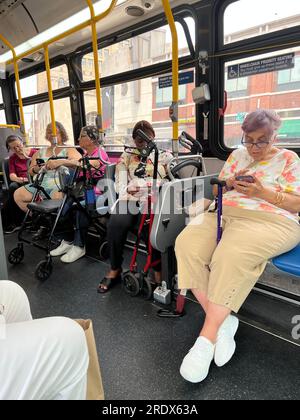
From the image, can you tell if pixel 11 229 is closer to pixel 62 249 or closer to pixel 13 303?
pixel 62 249

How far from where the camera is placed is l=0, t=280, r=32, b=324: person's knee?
3.51 feet

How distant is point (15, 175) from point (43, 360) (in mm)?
3635

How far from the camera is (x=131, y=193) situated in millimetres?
2387

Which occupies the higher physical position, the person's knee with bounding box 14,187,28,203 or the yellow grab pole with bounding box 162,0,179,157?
the yellow grab pole with bounding box 162,0,179,157

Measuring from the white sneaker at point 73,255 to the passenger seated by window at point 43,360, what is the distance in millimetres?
2128

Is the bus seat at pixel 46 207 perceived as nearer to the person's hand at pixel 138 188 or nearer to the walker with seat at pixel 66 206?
the walker with seat at pixel 66 206

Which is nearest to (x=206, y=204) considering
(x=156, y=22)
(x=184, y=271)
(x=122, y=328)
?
(x=184, y=271)

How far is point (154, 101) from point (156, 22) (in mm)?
752

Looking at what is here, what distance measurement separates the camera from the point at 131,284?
2281mm

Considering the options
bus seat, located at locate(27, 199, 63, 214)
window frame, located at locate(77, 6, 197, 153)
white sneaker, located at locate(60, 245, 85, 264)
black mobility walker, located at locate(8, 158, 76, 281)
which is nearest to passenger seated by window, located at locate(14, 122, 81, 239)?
black mobility walker, located at locate(8, 158, 76, 281)

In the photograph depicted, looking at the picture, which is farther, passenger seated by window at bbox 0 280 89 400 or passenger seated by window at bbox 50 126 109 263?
passenger seated by window at bbox 50 126 109 263

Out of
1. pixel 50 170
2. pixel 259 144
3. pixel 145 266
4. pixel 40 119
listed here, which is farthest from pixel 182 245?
pixel 40 119

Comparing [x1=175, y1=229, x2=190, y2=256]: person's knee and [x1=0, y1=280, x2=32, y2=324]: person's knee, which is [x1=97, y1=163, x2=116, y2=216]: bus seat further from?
[x1=0, y1=280, x2=32, y2=324]: person's knee

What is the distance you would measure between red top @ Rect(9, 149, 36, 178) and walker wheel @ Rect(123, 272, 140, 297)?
2575 millimetres
